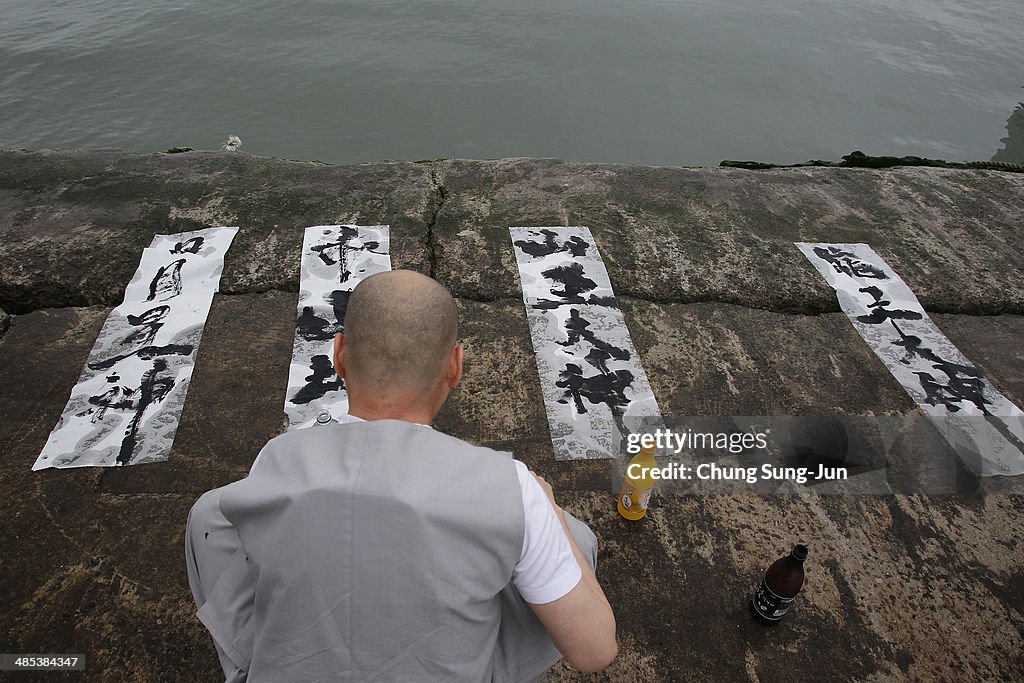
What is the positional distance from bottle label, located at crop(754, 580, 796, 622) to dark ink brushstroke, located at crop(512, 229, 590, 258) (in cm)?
176

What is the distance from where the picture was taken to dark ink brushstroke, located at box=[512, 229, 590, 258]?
9.87ft

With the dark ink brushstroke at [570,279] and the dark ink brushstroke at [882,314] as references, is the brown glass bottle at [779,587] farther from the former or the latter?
the dark ink brushstroke at [882,314]

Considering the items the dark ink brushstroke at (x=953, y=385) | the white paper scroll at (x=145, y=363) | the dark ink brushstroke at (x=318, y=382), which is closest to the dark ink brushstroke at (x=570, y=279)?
the dark ink brushstroke at (x=318, y=382)

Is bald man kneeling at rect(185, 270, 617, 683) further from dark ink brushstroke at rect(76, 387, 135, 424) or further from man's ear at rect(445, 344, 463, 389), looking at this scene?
dark ink brushstroke at rect(76, 387, 135, 424)

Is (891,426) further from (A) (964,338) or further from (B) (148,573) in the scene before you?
(B) (148,573)

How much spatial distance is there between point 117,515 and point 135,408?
0.48m

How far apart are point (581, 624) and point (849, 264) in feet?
8.82

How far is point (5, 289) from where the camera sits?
2668mm

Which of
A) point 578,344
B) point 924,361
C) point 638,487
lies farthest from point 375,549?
point 924,361

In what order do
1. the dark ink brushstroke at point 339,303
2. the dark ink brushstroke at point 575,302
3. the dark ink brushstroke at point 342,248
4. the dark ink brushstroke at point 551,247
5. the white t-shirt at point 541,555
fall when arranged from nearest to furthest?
the white t-shirt at point 541,555, the dark ink brushstroke at point 339,303, the dark ink brushstroke at point 575,302, the dark ink brushstroke at point 342,248, the dark ink brushstroke at point 551,247

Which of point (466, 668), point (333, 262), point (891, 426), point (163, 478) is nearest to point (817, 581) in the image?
point (891, 426)

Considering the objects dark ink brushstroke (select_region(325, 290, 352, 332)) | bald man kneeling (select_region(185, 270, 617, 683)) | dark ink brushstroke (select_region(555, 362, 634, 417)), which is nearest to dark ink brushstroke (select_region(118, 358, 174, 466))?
dark ink brushstroke (select_region(325, 290, 352, 332))

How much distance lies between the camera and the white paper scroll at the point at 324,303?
2.29 m

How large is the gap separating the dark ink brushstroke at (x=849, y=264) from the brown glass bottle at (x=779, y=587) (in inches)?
75.0
